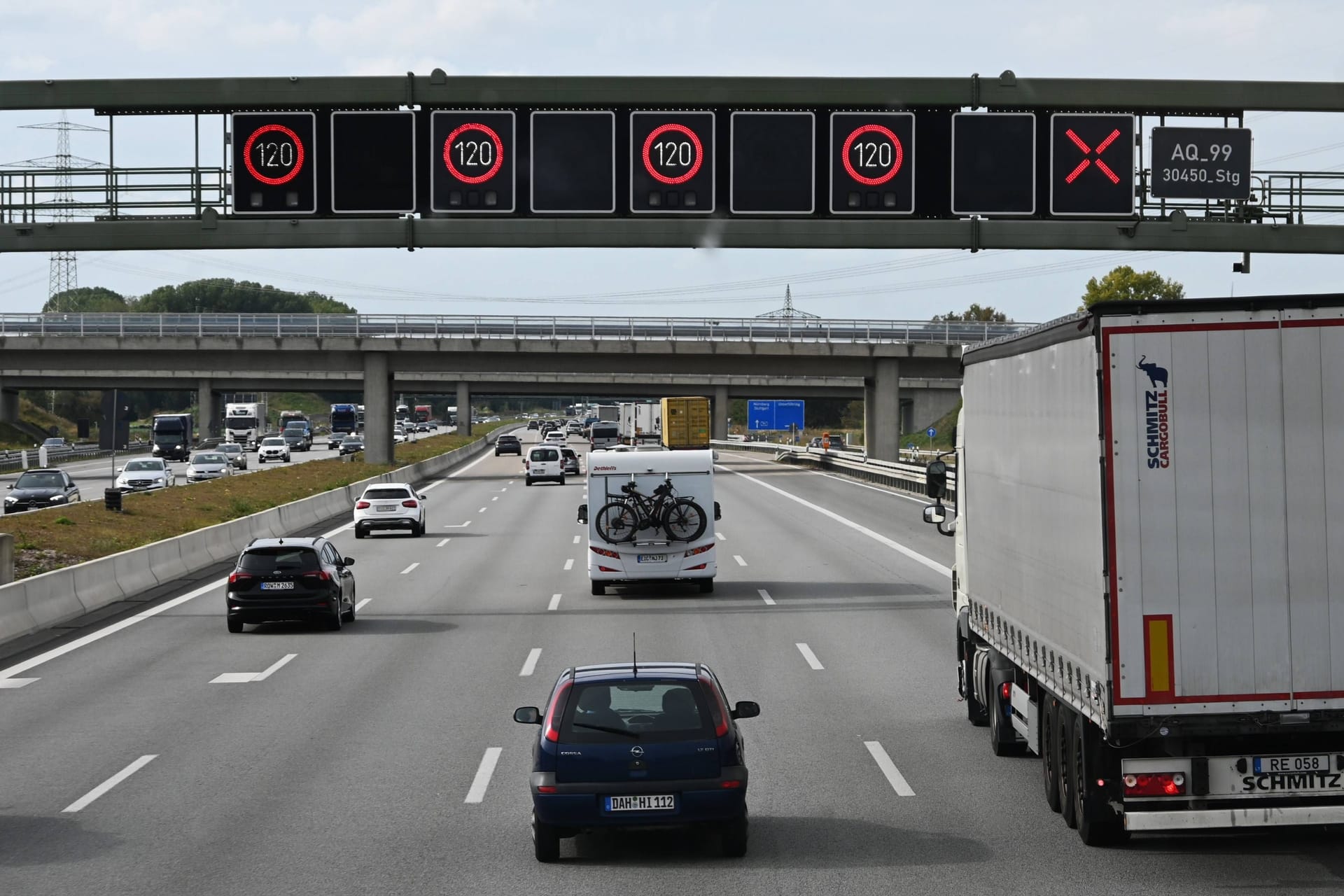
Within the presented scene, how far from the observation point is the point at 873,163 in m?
21.4

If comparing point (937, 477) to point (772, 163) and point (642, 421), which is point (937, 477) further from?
point (642, 421)

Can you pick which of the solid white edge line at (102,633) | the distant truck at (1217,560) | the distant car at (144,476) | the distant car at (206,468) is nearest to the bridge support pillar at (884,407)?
the distant car at (206,468)

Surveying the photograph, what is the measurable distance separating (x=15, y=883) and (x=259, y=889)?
1.67 metres

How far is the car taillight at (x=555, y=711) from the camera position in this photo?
36.1 feet

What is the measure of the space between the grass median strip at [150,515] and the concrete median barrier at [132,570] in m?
1.56

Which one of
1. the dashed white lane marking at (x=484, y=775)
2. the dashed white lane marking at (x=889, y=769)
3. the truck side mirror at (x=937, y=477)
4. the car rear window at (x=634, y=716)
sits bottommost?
the dashed white lane marking at (x=889, y=769)

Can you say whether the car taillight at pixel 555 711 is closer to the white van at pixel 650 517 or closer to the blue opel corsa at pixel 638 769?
the blue opel corsa at pixel 638 769

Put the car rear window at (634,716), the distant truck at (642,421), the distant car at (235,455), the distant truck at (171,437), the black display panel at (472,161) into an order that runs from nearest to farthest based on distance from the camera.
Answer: the car rear window at (634,716) < the black display panel at (472,161) < the distant car at (235,455) < the distant truck at (642,421) < the distant truck at (171,437)

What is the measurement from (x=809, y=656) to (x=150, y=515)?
32.8 m

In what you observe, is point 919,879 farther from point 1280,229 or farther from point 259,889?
point 1280,229

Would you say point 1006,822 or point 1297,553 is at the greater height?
point 1297,553

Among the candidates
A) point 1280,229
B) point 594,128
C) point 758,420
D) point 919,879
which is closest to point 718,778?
point 919,879

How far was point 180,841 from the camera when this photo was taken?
38.6ft

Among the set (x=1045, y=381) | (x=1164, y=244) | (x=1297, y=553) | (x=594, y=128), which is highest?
(x=594, y=128)
